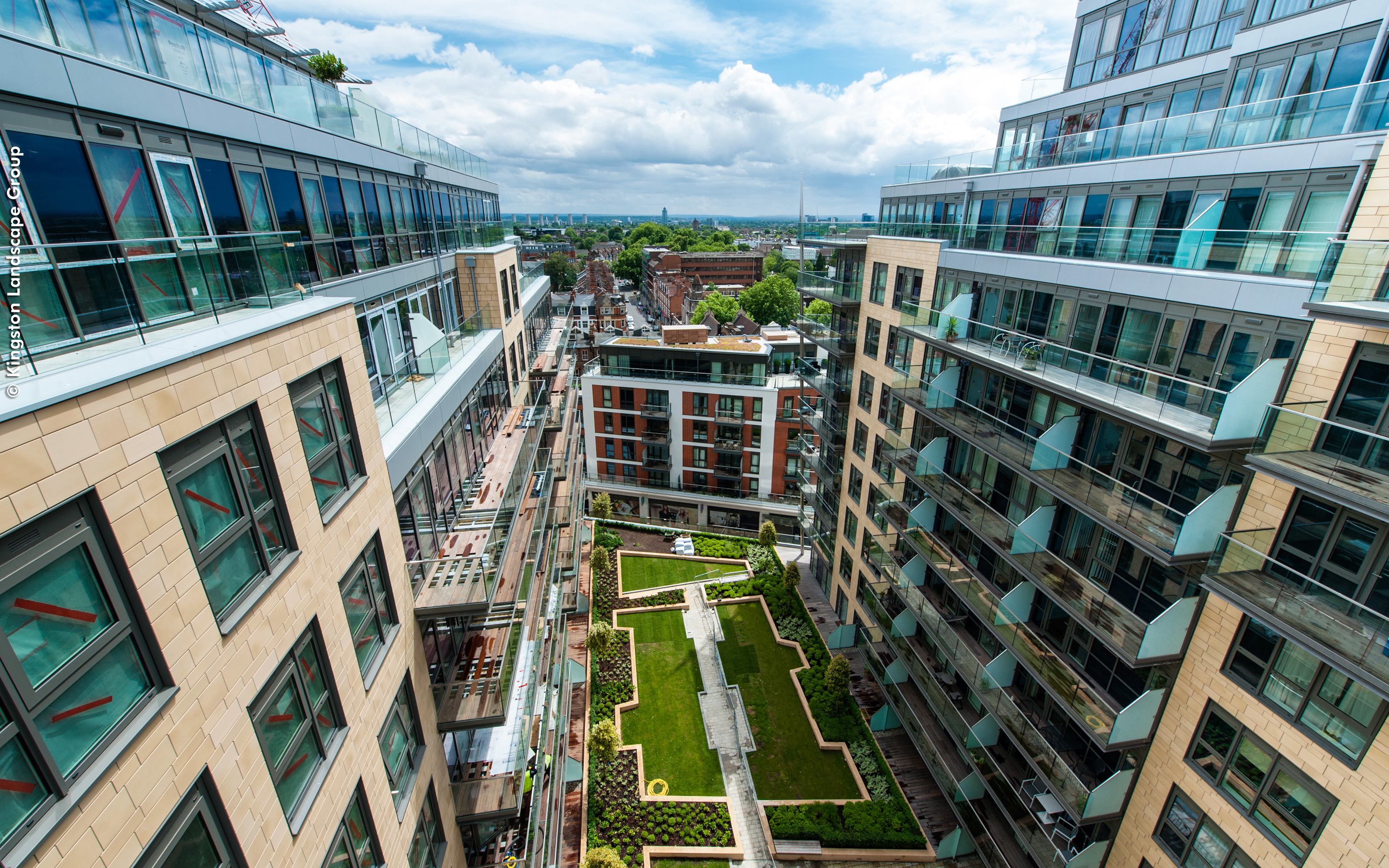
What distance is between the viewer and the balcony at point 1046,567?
12250mm

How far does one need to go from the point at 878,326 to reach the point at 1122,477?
511 inches

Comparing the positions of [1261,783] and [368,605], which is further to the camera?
[1261,783]

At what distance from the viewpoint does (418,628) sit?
451 inches

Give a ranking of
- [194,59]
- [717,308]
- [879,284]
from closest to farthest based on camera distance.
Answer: [194,59] < [879,284] < [717,308]

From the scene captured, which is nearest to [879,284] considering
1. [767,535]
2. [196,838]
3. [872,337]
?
[872,337]

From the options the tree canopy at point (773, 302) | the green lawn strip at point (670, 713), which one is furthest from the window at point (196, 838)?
the tree canopy at point (773, 302)

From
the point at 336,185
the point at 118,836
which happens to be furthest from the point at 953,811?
the point at 336,185

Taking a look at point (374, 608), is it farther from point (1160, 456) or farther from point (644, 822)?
point (1160, 456)

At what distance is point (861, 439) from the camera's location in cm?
2811

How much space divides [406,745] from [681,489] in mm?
35846

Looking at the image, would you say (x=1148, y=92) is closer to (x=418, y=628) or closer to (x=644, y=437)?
(x=418, y=628)

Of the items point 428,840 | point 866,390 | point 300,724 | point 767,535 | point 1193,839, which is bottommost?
point 767,535

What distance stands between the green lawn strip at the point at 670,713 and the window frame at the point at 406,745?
1545 cm

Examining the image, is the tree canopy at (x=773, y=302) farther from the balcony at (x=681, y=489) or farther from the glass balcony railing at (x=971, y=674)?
the glass balcony railing at (x=971, y=674)
